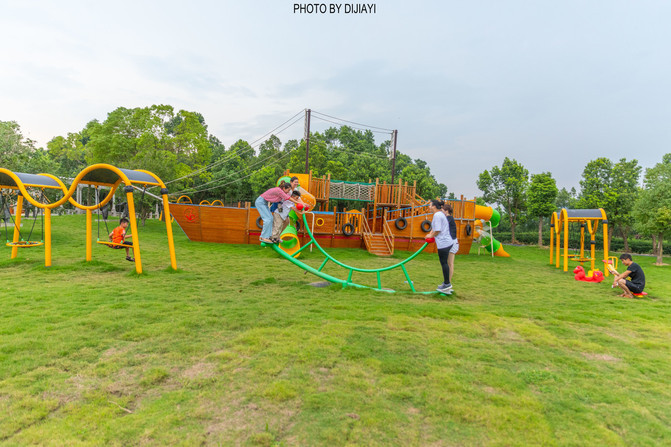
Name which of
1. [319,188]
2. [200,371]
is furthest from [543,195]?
[200,371]

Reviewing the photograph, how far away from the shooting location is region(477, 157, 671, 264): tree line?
2189 centimetres

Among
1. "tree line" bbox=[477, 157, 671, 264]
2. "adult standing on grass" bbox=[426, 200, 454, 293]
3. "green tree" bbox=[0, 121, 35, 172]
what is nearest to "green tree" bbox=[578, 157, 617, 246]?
"tree line" bbox=[477, 157, 671, 264]

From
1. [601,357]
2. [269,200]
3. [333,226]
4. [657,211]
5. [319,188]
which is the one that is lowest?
[601,357]

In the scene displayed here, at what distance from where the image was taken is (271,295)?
742cm

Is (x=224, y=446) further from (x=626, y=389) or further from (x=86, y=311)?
(x=86, y=311)

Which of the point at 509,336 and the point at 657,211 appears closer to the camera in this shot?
the point at 509,336

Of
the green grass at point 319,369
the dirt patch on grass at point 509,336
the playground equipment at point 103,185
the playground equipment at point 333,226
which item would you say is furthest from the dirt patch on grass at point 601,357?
the playground equipment at point 333,226

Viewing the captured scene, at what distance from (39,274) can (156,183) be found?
3322mm

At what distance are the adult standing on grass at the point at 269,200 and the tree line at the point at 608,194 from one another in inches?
876

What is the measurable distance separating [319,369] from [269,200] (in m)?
4.80

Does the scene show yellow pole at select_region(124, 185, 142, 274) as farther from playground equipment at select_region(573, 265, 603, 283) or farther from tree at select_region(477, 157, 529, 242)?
tree at select_region(477, 157, 529, 242)

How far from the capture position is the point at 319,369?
3.81 meters

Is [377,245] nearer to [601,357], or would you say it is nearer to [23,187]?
[23,187]

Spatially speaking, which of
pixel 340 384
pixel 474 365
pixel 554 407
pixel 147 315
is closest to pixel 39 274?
pixel 147 315
